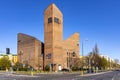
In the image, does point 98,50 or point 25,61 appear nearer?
point 25,61

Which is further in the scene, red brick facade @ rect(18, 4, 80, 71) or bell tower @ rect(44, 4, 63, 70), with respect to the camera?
red brick facade @ rect(18, 4, 80, 71)

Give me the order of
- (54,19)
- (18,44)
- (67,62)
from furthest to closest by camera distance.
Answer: (18,44), (67,62), (54,19)

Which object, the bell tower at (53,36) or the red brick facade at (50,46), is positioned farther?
the red brick facade at (50,46)

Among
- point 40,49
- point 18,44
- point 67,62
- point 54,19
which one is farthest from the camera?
point 18,44

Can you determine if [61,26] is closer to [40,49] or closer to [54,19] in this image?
[54,19]

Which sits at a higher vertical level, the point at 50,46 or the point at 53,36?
the point at 53,36

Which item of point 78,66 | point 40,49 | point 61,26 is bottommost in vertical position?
point 78,66

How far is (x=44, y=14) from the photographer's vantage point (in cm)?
11225

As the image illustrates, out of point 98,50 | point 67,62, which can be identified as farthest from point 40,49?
point 98,50

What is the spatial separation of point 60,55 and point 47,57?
6.16 m

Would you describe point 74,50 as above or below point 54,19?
below

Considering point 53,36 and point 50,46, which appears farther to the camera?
point 50,46

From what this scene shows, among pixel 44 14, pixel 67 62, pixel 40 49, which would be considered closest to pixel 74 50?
pixel 67 62

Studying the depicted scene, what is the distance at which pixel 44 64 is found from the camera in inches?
4400
